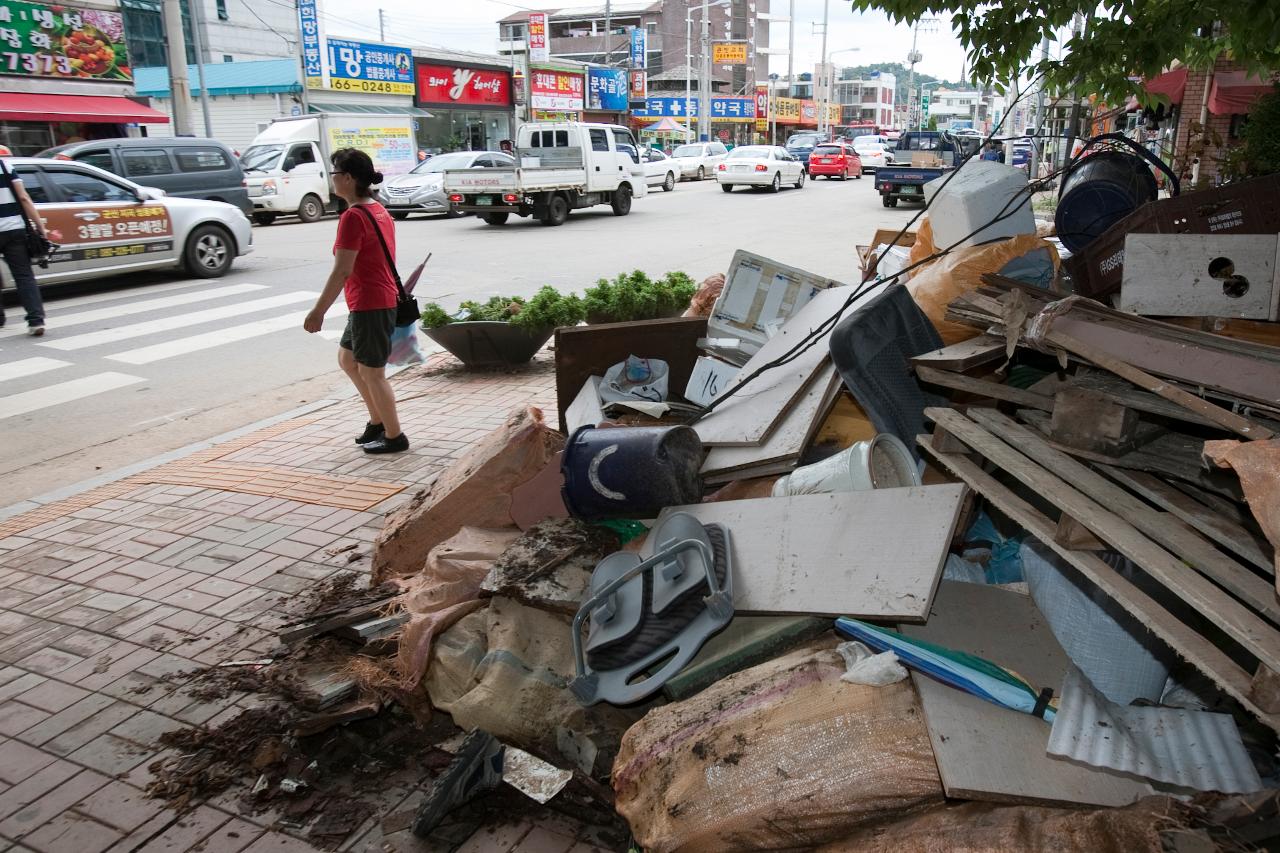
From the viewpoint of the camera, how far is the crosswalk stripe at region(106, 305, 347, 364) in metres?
8.88

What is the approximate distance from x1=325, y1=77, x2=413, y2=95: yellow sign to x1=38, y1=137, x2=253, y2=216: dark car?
51.9 feet

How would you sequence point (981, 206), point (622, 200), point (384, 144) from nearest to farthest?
point (981, 206), point (622, 200), point (384, 144)

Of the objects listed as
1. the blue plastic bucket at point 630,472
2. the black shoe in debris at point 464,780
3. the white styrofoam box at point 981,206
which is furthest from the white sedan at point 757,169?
the black shoe in debris at point 464,780

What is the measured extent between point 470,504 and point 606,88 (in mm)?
47355

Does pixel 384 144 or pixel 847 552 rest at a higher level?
pixel 384 144

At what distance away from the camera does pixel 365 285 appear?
5.53 m

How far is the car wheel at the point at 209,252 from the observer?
41.5ft

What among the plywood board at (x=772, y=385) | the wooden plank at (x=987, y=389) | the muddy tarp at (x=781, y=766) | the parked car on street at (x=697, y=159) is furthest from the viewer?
the parked car on street at (x=697, y=159)

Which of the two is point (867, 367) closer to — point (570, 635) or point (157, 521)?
point (570, 635)

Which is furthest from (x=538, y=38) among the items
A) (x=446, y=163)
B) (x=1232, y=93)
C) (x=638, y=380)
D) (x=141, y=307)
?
(x=638, y=380)

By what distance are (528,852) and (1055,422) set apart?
2.05m

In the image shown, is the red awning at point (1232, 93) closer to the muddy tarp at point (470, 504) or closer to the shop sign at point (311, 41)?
the muddy tarp at point (470, 504)

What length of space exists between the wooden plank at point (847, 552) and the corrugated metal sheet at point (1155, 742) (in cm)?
50

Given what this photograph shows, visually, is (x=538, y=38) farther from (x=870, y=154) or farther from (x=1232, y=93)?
(x=1232, y=93)
